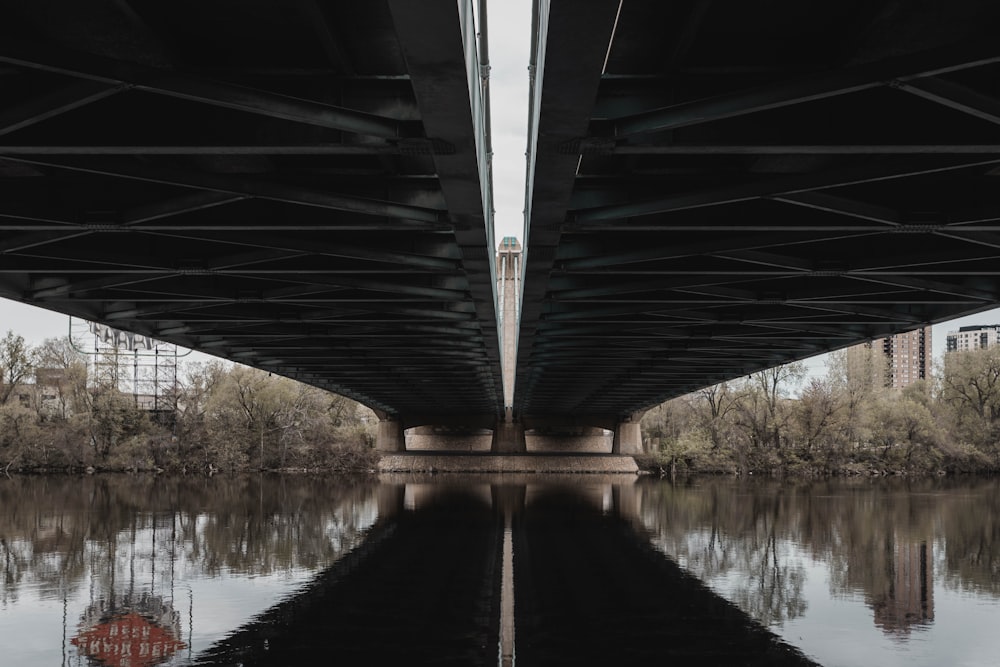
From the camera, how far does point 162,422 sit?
89.2 m

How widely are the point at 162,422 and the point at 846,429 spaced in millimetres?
62442

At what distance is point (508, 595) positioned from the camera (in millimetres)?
21688

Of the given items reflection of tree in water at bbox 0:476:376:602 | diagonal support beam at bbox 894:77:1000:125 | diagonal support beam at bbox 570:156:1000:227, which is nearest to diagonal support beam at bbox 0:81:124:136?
diagonal support beam at bbox 570:156:1000:227

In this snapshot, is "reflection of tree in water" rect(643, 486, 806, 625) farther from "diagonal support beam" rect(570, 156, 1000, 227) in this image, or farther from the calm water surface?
"diagonal support beam" rect(570, 156, 1000, 227)

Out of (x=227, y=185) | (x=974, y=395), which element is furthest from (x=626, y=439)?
(x=227, y=185)

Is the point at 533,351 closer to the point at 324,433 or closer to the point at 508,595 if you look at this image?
the point at 508,595

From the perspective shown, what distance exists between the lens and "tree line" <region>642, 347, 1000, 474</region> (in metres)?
90.8

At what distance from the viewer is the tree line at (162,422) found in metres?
81.9

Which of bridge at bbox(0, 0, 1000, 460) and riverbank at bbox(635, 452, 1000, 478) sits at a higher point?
bridge at bbox(0, 0, 1000, 460)

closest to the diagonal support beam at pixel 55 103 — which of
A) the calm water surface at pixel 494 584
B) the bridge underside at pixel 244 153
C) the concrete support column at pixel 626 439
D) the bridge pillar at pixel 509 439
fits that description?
the bridge underside at pixel 244 153

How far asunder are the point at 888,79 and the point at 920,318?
57.0 feet

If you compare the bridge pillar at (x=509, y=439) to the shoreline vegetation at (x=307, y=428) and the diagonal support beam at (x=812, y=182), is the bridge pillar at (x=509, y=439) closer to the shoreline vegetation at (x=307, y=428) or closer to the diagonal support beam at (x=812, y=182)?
the shoreline vegetation at (x=307, y=428)

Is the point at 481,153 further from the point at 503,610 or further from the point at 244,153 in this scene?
the point at 503,610

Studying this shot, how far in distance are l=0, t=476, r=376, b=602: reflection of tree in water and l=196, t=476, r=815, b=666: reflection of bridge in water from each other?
113 inches
